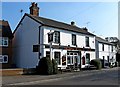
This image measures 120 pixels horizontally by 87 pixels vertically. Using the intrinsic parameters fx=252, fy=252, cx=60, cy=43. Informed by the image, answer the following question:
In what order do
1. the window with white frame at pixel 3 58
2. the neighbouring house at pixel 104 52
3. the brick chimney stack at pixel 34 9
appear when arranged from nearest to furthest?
the window with white frame at pixel 3 58 < the brick chimney stack at pixel 34 9 < the neighbouring house at pixel 104 52

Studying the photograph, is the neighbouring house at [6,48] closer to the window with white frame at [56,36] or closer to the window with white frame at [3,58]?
the window with white frame at [3,58]

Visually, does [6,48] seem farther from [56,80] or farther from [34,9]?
[56,80]

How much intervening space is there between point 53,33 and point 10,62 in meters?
8.31

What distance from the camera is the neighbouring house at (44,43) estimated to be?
33.9 m

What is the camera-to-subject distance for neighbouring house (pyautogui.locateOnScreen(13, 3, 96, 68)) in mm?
33875

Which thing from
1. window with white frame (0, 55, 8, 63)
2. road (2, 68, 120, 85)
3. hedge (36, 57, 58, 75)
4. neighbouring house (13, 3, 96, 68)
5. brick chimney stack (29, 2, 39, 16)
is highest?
brick chimney stack (29, 2, 39, 16)

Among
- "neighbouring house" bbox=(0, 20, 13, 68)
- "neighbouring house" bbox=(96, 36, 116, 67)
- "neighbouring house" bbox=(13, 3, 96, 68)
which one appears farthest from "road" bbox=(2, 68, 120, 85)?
"neighbouring house" bbox=(96, 36, 116, 67)

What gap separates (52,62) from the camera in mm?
29703

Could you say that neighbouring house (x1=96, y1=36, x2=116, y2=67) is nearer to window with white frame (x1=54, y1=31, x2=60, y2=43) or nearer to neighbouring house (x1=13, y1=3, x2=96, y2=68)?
neighbouring house (x1=13, y1=3, x2=96, y2=68)

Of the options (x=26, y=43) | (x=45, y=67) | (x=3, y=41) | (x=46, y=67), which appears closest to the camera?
(x=46, y=67)

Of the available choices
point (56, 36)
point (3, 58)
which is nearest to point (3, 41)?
point (3, 58)

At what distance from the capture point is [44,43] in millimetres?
33344

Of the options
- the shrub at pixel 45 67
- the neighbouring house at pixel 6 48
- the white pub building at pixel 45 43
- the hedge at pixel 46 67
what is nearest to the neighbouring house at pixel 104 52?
the white pub building at pixel 45 43

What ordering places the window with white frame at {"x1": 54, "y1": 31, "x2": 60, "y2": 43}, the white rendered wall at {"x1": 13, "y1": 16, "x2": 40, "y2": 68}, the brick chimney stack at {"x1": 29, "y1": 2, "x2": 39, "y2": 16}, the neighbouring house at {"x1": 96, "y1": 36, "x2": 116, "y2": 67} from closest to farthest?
the white rendered wall at {"x1": 13, "y1": 16, "x2": 40, "y2": 68}, the window with white frame at {"x1": 54, "y1": 31, "x2": 60, "y2": 43}, the brick chimney stack at {"x1": 29, "y1": 2, "x2": 39, "y2": 16}, the neighbouring house at {"x1": 96, "y1": 36, "x2": 116, "y2": 67}
